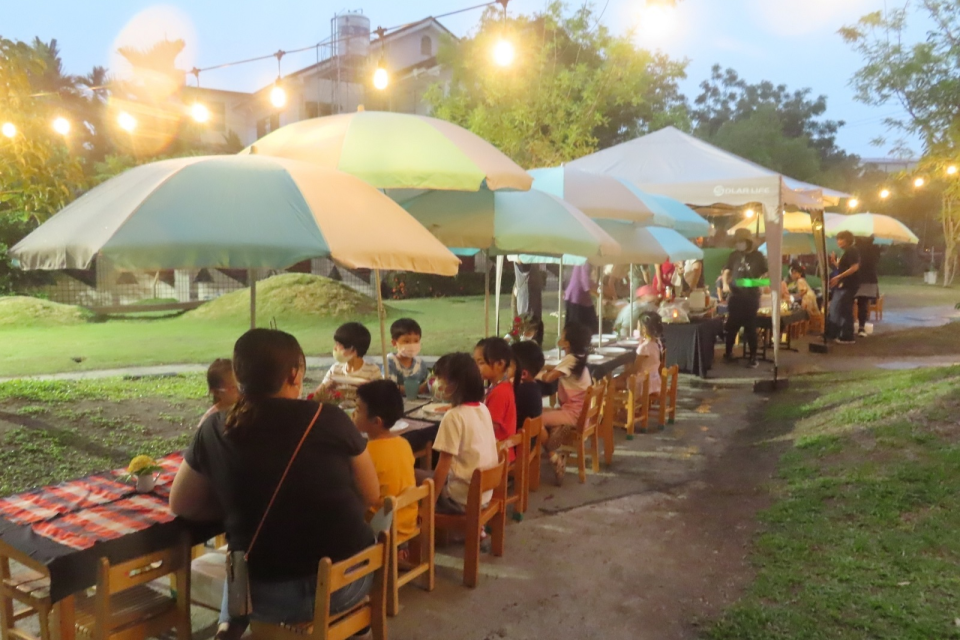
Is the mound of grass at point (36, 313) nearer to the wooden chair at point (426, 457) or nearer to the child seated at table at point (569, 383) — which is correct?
the child seated at table at point (569, 383)

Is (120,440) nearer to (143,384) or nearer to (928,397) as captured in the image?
(143,384)

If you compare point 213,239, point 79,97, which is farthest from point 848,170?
point 213,239

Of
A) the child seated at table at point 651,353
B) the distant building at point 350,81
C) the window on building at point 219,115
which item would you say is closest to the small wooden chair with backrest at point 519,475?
the child seated at table at point 651,353

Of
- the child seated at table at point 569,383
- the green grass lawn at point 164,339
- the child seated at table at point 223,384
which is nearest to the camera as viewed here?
the child seated at table at point 223,384

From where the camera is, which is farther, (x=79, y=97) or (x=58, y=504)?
(x=79, y=97)

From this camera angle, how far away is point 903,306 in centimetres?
2359

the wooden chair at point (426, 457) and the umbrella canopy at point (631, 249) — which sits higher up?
the umbrella canopy at point (631, 249)

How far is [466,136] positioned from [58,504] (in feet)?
11.8

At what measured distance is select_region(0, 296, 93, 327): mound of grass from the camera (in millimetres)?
17078

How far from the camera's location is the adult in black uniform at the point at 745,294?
1138 centimetres

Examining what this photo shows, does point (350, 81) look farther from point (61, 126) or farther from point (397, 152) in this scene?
point (397, 152)

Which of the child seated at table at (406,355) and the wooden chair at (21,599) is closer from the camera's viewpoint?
the wooden chair at (21,599)

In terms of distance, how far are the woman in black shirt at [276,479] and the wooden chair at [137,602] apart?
8.4 inches

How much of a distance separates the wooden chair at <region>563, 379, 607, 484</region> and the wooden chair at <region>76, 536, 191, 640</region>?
3539 mm
